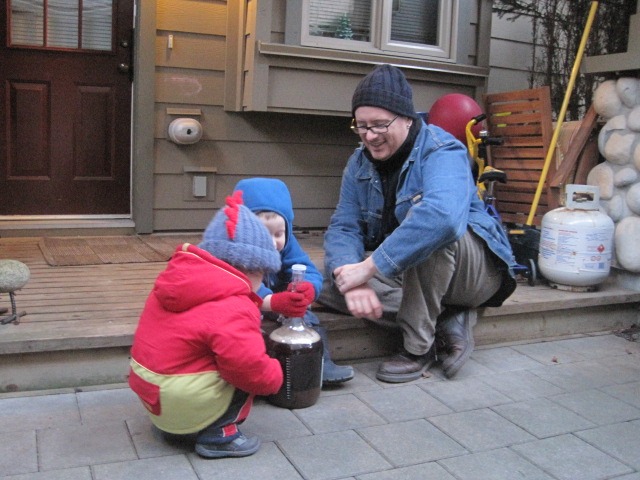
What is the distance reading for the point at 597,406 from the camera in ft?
8.34

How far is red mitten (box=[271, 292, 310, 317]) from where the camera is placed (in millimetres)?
2162

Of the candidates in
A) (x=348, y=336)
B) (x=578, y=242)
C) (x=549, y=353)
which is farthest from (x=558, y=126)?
(x=348, y=336)

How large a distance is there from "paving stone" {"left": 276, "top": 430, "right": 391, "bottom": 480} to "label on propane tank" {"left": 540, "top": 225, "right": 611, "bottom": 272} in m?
1.66

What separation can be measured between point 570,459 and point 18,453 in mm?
1536

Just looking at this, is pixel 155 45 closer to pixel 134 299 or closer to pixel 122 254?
pixel 122 254

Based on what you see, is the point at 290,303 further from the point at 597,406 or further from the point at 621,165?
the point at 621,165

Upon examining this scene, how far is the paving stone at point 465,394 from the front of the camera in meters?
2.49

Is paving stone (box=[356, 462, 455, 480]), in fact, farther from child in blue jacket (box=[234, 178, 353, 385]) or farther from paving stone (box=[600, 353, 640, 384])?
paving stone (box=[600, 353, 640, 384])

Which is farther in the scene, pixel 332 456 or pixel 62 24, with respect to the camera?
pixel 62 24

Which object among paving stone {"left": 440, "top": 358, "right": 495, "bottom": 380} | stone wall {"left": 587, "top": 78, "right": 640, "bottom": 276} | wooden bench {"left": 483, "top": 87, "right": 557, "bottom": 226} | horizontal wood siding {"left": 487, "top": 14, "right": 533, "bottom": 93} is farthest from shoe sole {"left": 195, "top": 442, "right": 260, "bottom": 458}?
horizontal wood siding {"left": 487, "top": 14, "right": 533, "bottom": 93}

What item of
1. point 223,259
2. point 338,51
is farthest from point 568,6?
point 223,259

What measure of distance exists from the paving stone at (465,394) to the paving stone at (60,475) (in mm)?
1196

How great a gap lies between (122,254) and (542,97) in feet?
8.39

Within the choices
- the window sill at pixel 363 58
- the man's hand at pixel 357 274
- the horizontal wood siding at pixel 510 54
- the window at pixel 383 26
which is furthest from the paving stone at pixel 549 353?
the horizontal wood siding at pixel 510 54
